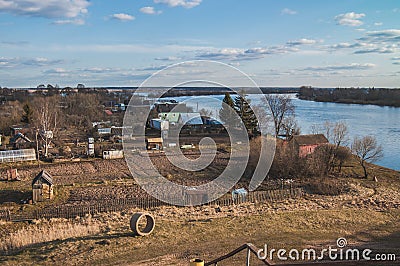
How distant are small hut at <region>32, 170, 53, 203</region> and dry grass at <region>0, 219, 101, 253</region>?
11.9 ft

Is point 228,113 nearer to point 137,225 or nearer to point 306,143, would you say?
point 306,143

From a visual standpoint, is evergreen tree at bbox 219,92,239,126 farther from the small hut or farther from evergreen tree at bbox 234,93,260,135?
the small hut

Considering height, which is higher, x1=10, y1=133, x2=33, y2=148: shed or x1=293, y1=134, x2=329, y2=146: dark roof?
x1=293, y1=134, x2=329, y2=146: dark roof

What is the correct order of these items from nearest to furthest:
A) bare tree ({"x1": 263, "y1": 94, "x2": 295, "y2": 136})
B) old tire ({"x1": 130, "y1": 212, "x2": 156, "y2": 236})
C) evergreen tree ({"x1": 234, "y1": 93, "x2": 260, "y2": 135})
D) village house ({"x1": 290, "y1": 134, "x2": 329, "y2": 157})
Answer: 1. old tire ({"x1": 130, "y1": 212, "x2": 156, "y2": 236})
2. village house ({"x1": 290, "y1": 134, "x2": 329, "y2": 157})
3. evergreen tree ({"x1": 234, "y1": 93, "x2": 260, "y2": 135})
4. bare tree ({"x1": 263, "y1": 94, "x2": 295, "y2": 136})

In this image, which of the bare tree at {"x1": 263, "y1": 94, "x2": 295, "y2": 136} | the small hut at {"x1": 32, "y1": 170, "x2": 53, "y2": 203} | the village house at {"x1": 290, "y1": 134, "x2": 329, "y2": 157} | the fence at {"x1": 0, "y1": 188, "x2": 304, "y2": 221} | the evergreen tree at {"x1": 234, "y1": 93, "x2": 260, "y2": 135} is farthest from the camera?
the bare tree at {"x1": 263, "y1": 94, "x2": 295, "y2": 136}

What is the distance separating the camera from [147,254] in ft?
29.0

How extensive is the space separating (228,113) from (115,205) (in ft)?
58.8

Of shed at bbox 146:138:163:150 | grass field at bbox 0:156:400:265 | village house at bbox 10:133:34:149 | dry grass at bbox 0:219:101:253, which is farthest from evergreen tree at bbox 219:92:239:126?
dry grass at bbox 0:219:101:253

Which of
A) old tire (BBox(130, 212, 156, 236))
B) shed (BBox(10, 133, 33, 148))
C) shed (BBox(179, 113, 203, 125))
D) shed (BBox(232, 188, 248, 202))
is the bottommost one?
shed (BBox(232, 188, 248, 202))

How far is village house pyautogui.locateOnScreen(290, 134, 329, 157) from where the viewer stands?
21.6 metres

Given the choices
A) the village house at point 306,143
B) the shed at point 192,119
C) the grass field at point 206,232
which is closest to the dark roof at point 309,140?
the village house at point 306,143

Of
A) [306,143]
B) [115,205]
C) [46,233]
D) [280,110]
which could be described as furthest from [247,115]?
[46,233]

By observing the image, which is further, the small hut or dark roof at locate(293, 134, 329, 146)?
dark roof at locate(293, 134, 329, 146)

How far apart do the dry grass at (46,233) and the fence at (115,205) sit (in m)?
0.79
